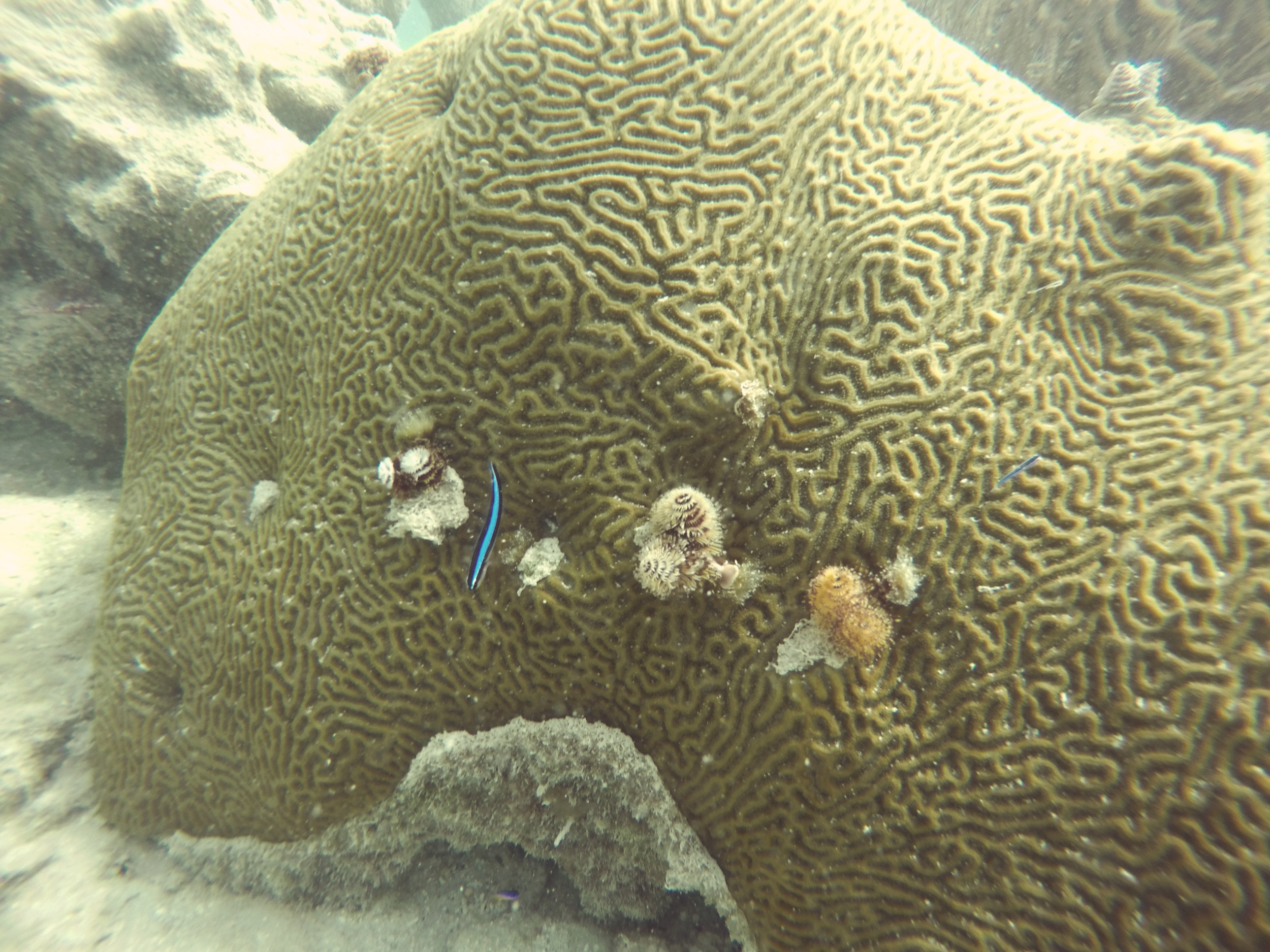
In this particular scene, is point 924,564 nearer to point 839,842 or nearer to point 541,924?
point 839,842

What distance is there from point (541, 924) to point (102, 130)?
663 cm

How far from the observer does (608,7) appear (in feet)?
9.32

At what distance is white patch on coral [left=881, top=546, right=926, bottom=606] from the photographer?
2170 millimetres

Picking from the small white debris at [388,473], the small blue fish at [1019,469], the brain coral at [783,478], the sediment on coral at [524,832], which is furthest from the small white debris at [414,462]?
the small blue fish at [1019,469]

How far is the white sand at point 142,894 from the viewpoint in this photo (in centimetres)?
282

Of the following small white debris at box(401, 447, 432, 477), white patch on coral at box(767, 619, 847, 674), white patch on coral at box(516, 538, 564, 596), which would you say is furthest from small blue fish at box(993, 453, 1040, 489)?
small white debris at box(401, 447, 432, 477)

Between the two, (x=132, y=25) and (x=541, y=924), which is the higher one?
(x=132, y=25)

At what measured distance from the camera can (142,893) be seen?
9.67 feet

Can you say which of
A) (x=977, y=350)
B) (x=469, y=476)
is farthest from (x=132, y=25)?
(x=977, y=350)

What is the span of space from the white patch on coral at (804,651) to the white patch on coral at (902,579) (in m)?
0.31

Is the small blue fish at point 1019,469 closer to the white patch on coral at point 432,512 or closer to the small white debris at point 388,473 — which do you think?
the white patch on coral at point 432,512

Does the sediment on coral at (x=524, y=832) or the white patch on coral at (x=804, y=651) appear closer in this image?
the white patch on coral at (x=804, y=651)

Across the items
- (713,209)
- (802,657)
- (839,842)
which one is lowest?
(839,842)

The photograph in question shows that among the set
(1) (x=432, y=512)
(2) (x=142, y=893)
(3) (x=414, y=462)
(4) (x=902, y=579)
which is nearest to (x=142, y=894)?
(2) (x=142, y=893)
